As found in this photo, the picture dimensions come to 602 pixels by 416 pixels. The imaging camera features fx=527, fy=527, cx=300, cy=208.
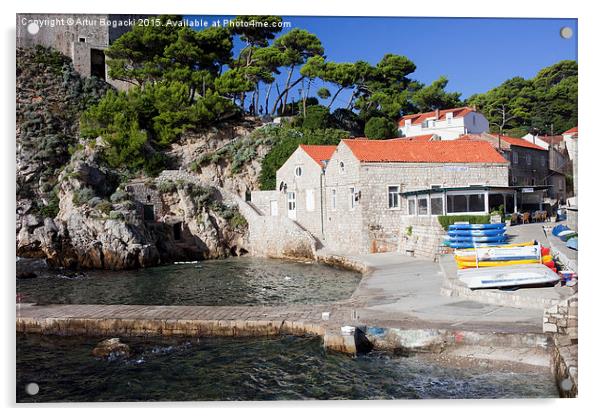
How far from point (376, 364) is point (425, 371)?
631 millimetres

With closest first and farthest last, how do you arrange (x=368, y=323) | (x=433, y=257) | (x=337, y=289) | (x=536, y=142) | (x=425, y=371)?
(x=425, y=371) < (x=368, y=323) < (x=337, y=289) < (x=433, y=257) < (x=536, y=142)

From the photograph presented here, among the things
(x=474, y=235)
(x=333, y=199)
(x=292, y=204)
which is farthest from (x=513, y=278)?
(x=292, y=204)

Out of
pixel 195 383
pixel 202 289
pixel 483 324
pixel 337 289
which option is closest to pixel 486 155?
pixel 337 289

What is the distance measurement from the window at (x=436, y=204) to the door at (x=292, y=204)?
286 inches

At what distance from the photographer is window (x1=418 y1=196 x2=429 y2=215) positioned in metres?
17.7

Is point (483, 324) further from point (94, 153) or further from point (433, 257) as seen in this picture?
point (94, 153)

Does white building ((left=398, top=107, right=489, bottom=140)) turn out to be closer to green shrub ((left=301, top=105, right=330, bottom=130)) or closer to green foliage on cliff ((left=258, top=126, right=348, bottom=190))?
green foliage on cliff ((left=258, top=126, right=348, bottom=190))

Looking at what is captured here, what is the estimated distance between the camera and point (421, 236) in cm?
1692

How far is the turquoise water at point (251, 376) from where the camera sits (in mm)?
5953

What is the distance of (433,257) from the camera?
1548 centimetres

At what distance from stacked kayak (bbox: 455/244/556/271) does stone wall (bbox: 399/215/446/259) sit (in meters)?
4.97

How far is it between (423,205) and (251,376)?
12.4m

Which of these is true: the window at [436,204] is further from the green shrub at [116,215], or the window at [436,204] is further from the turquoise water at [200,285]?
the green shrub at [116,215]
